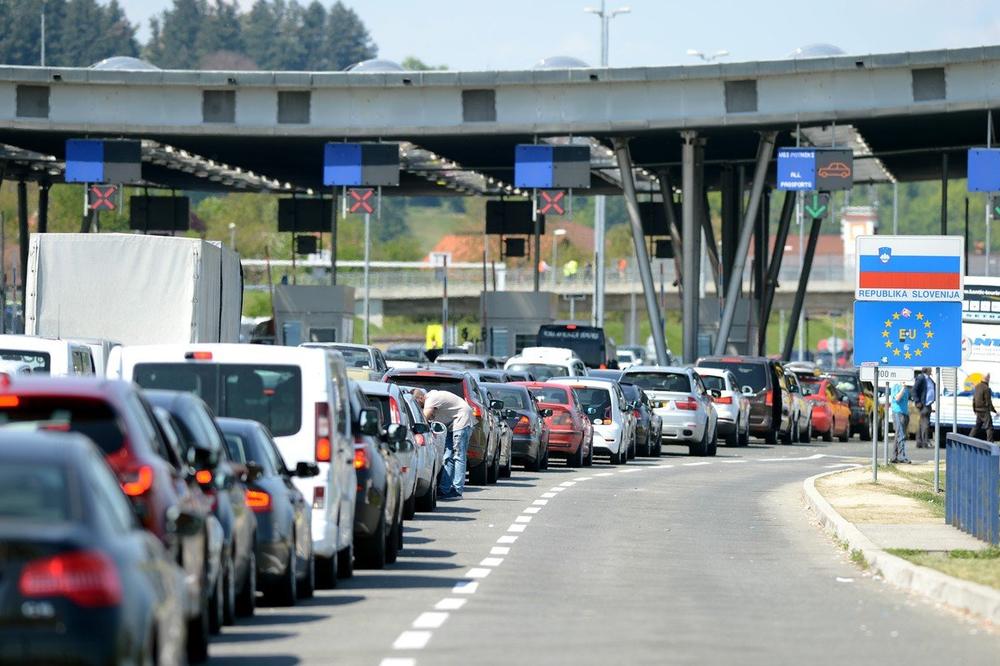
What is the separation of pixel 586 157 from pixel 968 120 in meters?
10.6

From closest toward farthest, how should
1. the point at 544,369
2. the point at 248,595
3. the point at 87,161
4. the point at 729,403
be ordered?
1. the point at 248,595
2. the point at 729,403
3. the point at 544,369
4. the point at 87,161

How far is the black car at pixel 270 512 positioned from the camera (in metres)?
14.3

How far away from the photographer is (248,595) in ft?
46.0

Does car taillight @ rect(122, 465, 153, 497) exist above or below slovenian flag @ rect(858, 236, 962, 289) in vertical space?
below

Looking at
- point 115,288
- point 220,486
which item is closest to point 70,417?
point 220,486

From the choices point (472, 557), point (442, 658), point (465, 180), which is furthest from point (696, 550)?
point (465, 180)

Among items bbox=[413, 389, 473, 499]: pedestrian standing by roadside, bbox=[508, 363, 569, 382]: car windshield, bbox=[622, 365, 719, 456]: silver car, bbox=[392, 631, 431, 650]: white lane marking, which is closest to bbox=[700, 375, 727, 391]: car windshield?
bbox=[622, 365, 719, 456]: silver car

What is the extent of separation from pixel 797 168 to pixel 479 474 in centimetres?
2895

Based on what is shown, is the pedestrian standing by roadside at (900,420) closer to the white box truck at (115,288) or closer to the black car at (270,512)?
the white box truck at (115,288)

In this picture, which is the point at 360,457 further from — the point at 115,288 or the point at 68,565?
the point at 115,288

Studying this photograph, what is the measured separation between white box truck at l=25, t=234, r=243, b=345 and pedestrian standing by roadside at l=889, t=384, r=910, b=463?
12706 mm

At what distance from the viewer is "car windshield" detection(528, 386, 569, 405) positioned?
123 feet

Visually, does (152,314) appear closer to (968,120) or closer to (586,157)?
(586,157)

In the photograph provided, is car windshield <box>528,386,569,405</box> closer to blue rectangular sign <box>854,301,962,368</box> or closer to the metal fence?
blue rectangular sign <box>854,301,962,368</box>
